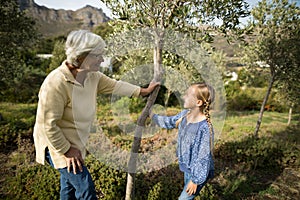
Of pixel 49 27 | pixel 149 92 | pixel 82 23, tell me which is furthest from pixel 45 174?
pixel 82 23

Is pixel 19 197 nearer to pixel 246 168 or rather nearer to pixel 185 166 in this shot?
pixel 185 166

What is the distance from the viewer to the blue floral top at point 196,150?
114 inches

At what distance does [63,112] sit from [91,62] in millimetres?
566

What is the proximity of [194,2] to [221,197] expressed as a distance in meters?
3.66

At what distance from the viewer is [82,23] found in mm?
71062

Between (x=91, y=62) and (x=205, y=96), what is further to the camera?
(x=205, y=96)

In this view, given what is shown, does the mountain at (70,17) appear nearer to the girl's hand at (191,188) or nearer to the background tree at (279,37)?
the background tree at (279,37)

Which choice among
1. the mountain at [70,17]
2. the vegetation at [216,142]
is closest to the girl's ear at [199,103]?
the vegetation at [216,142]

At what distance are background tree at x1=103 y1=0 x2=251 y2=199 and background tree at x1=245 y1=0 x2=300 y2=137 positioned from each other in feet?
14.0

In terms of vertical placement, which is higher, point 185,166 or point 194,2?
point 194,2

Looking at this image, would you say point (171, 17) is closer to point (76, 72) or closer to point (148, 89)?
point (148, 89)

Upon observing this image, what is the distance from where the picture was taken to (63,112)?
243 cm

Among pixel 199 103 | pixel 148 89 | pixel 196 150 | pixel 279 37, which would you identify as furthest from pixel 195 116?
pixel 279 37

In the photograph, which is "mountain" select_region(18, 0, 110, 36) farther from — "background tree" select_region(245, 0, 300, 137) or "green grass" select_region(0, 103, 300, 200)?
"green grass" select_region(0, 103, 300, 200)
